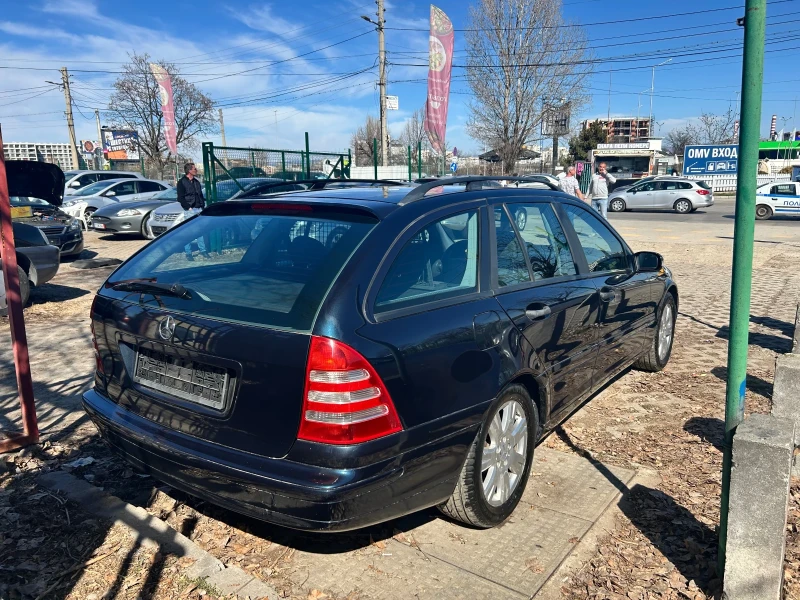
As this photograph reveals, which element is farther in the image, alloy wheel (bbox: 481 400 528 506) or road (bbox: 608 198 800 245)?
road (bbox: 608 198 800 245)

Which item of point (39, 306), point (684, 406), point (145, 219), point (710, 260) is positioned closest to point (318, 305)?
point (684, 406)

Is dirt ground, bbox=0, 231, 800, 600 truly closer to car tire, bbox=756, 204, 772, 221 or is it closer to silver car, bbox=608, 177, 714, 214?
car tire, bbox=756, 204, 772, 221

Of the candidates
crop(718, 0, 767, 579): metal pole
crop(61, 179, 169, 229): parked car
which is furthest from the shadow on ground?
crop(61, 179, 169, 229): parked car

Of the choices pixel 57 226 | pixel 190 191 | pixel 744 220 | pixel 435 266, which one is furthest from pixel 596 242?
pixel 57 226

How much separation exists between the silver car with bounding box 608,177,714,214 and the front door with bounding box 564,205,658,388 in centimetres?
2587

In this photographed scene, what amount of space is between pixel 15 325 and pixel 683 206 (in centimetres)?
2896

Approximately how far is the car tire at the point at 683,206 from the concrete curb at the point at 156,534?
29051 millimetres

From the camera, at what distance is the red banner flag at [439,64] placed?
22.5 m

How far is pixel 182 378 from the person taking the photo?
2.84 meters

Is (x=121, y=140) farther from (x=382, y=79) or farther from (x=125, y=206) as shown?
(x=125, y=206)

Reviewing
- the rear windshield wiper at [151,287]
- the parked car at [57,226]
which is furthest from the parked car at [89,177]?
the rear windshield wiper at [151,287]

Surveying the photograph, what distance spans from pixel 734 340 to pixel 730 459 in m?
0.49

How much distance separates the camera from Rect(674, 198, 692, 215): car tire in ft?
93.1

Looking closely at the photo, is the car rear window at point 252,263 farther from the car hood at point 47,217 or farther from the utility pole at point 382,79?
the utility pole at point 382,79
